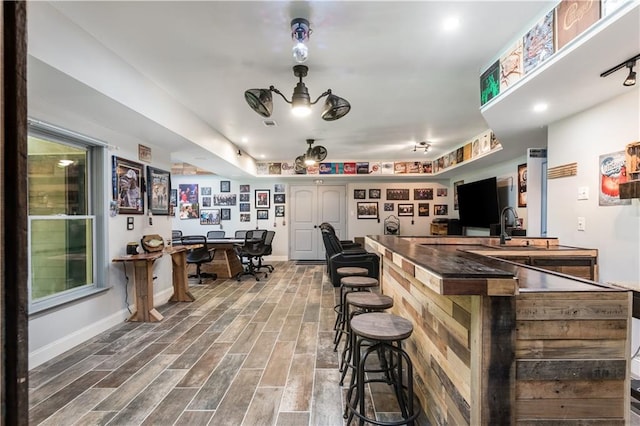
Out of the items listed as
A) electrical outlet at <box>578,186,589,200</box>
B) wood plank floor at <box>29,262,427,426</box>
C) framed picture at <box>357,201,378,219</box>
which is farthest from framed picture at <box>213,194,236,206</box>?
electrical outlet at <box>578,186,589,200</box>

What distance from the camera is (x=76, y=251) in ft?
10.4

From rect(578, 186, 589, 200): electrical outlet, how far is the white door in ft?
18.6

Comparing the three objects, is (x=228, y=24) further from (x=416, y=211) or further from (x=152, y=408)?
(x=416, y=211)

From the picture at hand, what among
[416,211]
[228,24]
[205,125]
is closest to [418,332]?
[228,24]

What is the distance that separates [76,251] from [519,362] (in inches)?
154

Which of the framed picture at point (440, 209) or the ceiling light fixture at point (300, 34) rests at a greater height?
the ceiling light fixture at point (300, 34)

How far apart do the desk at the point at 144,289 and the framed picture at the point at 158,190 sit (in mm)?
920

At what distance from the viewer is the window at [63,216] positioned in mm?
2738

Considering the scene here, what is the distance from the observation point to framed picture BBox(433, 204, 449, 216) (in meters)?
7.97

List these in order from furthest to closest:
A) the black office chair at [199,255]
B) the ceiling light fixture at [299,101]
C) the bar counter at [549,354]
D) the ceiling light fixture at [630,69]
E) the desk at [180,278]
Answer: the black office chair at [199,255], the desk at [180,278], the ceiling light fixture at [299,101], the ceiling light fixture at [630,69], the bar counter at [549,354]

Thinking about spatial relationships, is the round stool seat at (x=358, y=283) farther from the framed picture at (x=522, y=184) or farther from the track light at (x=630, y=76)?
the framed picture at (x=522, y=184)

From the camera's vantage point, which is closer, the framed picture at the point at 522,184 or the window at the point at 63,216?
the window at the point at 63,216

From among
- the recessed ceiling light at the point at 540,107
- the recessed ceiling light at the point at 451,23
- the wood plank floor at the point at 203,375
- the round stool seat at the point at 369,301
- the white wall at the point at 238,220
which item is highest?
the recessed ceiling light at the point at 451,23

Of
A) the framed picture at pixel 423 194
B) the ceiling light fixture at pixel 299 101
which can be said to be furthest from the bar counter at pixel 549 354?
the framed picture at pixel 423 194
